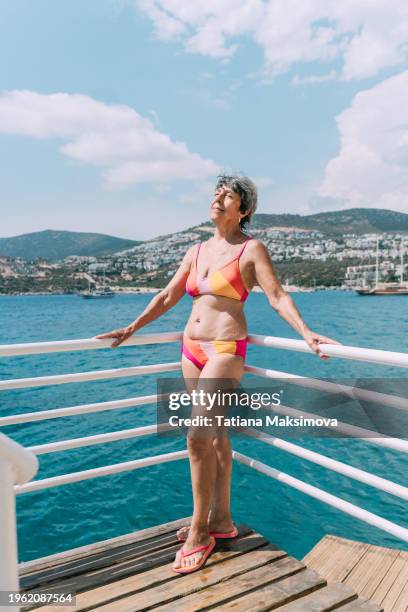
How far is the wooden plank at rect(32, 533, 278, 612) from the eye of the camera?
1.84 meters

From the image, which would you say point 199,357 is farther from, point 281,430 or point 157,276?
point 157,276

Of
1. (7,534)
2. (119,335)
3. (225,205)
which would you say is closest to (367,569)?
(119,335)

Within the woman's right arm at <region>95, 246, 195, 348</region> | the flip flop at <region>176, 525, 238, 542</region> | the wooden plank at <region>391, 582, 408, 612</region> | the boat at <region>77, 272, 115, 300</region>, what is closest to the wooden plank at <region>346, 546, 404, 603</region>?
the wooden plank at <region>391, 582, 408, 612</region>

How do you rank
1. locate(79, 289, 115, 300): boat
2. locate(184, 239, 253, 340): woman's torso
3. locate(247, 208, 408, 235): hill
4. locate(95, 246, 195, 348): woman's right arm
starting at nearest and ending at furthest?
locate(184, 239, 253, 340): woman's torso < locate(95, 246, 195, 348): woman's right arm < locate(79, 289, 115, 300): boat < locate(247, 208, 408, 235): hill

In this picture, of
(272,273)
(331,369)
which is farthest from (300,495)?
(331,369)

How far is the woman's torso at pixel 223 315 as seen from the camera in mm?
2275

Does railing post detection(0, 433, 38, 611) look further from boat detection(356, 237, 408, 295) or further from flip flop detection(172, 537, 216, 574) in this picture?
boat detection(356, 237, 408, 295)

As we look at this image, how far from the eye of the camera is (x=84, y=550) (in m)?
2.22

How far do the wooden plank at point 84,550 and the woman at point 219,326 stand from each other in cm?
14

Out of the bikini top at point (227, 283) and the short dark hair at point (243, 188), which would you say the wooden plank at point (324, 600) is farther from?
the short dark hair at point (243, 188)

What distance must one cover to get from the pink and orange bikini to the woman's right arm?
0.83 feet

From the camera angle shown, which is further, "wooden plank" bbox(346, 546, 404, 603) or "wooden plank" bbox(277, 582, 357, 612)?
"wooden plank" bbox(346, 546, 404, 603)

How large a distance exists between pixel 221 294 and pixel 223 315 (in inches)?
4.3

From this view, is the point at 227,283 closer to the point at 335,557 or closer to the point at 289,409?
the point at 289,409
